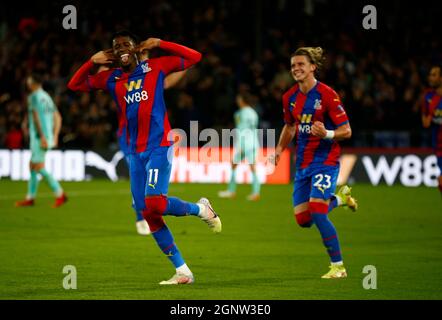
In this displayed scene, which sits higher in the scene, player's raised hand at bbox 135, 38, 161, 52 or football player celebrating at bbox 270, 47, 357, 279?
player's raised hand at bbox 135, 38, 161, 52

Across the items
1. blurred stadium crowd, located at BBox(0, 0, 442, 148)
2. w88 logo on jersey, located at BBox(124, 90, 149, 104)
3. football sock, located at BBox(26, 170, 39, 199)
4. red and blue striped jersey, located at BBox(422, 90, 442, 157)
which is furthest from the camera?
blurred stadium crowd, located at BBox(0, 0, 442, 148)

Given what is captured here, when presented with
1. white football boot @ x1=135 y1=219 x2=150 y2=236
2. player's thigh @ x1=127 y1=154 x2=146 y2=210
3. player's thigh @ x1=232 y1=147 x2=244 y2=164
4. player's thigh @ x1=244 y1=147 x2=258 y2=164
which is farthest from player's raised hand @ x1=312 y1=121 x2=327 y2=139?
player's thigh @ x1=232 y1=147 x2=244 y2=164

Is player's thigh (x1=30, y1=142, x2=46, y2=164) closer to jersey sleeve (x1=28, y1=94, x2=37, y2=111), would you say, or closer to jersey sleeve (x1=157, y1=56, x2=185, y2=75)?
jersey sleeve (x1=28, y1=94, x2=37, y2=111)

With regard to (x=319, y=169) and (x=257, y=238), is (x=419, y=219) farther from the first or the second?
(x=319, y=169)

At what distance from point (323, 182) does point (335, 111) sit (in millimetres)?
733

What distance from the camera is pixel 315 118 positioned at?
9.94 m

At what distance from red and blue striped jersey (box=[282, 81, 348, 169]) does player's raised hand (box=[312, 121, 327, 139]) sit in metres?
0.33

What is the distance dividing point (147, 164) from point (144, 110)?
20.9 inches

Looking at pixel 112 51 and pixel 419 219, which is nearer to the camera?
pixel 112 51

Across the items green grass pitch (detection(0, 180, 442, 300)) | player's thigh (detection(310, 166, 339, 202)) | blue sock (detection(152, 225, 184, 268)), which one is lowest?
green grass pitch (detection(0, 180, 442, 300))

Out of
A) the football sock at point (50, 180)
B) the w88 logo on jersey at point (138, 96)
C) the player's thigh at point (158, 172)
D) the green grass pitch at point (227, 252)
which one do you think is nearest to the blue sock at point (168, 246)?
the green grass pitch at point (227, 252)

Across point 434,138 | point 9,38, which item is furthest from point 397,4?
point 434,138

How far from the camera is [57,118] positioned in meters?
18.6

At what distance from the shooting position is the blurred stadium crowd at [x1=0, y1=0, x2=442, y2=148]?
26047 mm
